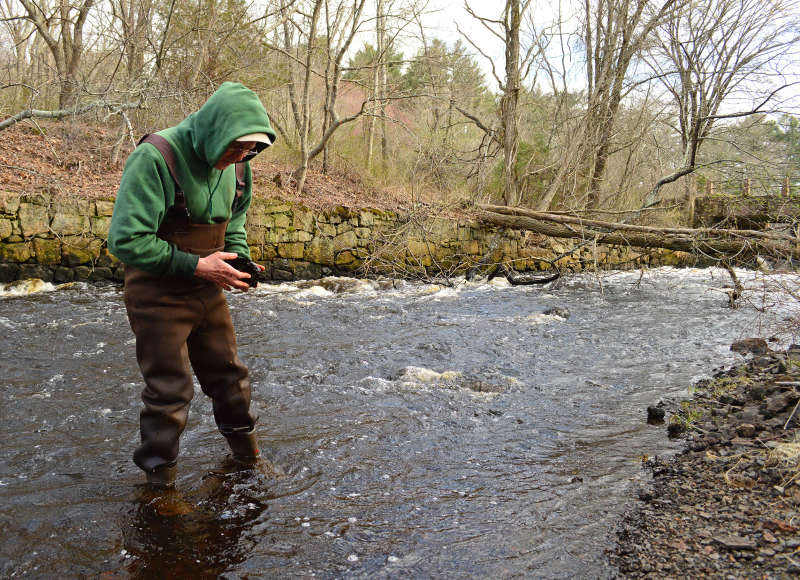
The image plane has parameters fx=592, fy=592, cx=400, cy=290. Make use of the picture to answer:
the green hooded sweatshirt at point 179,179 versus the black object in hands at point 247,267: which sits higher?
the green hooded sweatshirt at point 179,179

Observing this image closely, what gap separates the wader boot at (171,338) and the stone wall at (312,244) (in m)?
8.74

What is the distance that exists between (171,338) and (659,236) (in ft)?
36.2

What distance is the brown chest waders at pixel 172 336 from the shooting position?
9.06 feet

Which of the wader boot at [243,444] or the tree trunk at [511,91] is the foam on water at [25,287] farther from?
the tree trunk at [511,91]

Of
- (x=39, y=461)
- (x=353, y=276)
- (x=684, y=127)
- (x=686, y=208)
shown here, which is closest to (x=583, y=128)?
(x=684, y=127)

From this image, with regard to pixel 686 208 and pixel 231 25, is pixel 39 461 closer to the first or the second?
pixel 231 25

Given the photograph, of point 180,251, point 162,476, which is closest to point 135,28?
point 180,251

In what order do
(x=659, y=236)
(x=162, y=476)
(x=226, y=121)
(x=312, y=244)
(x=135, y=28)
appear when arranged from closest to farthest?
(x=226, y=121) → (x=162, y=476) → (x=659, y=236) → (x=312, y=244) → (x=135, y=28)

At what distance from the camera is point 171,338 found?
2789mm

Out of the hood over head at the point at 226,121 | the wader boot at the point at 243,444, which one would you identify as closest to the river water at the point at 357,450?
the wader boot at the point at 243,444

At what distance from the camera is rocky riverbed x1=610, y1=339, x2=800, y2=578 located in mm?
2398

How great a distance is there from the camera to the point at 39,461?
11.5 ft

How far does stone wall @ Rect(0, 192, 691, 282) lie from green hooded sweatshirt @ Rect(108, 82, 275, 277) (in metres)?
8.91

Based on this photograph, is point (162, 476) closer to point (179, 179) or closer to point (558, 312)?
point (179, 179)
